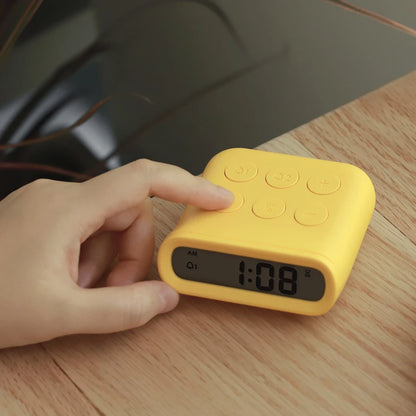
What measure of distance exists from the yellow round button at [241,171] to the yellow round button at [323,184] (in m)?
0.06

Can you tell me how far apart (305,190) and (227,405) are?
239 millimetres

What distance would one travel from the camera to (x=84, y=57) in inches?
56.2

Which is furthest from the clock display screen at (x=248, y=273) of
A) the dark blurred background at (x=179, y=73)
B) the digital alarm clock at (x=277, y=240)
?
the dark blurred background at (x=179, y=73)

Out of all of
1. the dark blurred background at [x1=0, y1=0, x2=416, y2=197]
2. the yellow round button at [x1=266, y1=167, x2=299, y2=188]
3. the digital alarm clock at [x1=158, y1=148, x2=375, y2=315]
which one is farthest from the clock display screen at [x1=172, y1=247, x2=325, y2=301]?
the dark blurred background at [x1=0, y1=0, x2=416, y2=197]

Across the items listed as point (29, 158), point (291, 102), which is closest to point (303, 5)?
point (291, 102)

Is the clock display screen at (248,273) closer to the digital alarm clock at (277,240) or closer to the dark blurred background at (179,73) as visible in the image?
the digital alarm clock at (277,240)

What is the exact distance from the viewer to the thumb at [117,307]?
0.64 m

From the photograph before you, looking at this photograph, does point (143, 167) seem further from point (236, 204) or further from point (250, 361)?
point (250, 361)

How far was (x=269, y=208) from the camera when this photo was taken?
2.27 feet

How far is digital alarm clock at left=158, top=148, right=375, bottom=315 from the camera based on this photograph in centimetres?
65

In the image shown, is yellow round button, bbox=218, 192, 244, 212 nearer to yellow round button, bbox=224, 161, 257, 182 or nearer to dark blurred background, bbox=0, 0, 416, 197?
yellow round button, bbox=224, 161, 257, 182

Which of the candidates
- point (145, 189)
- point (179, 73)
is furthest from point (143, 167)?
point (179, 73)

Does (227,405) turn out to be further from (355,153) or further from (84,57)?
(84,57)

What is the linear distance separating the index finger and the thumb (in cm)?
8
